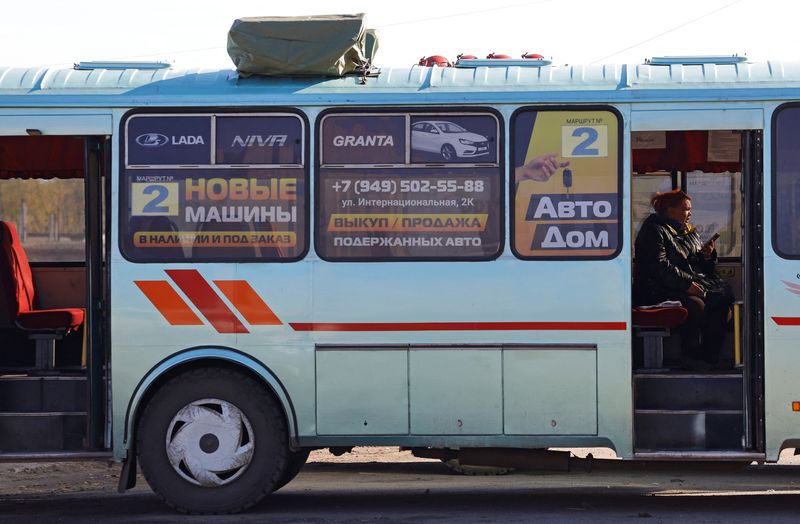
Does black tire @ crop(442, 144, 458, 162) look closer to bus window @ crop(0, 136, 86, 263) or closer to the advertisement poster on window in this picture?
the advertisement poster on window

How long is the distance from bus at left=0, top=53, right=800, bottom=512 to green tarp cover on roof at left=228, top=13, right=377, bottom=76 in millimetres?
111

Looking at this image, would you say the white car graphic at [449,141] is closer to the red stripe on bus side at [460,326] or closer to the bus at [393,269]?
the bus at [393,269]

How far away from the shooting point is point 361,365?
331 inches

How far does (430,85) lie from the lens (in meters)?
8.50

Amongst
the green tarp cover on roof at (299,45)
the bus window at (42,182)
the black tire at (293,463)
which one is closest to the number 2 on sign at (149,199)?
the green tarp cover on roof at (299,45)

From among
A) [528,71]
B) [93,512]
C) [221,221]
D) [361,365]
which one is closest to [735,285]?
[528,71]

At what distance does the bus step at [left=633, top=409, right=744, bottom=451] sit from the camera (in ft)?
27.6

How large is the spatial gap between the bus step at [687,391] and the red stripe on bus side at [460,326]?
1.56ft

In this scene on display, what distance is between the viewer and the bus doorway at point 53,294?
28.1 feet

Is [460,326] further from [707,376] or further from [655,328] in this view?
[707,376]

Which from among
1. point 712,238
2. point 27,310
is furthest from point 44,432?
point 712,238

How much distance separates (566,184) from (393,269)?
4.11ft

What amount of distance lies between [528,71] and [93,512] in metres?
4.30

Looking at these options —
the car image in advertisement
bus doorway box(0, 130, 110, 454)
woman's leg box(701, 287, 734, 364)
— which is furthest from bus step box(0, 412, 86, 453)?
woman's leg box(701, 287, 734, 364)
